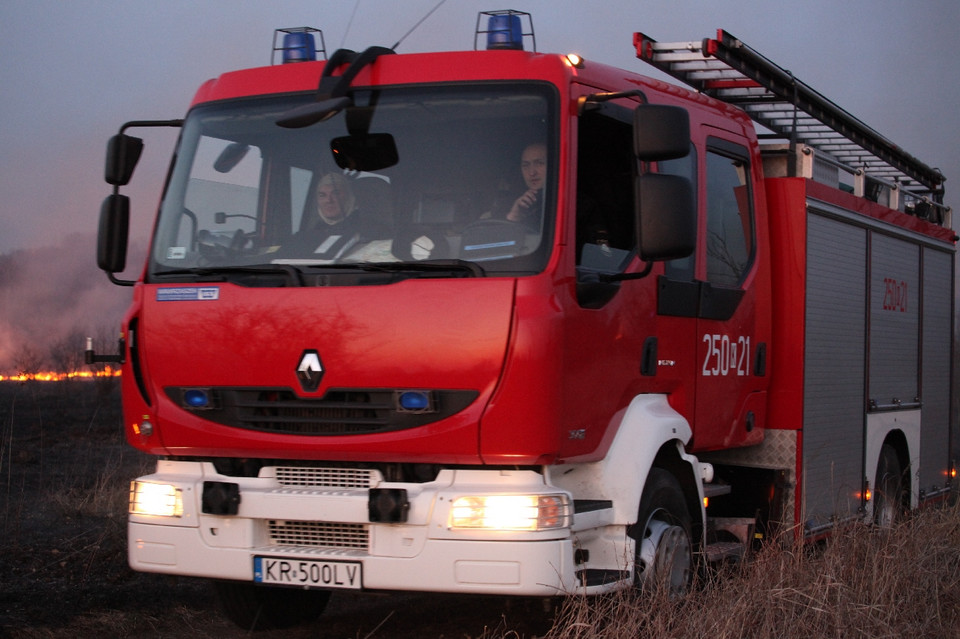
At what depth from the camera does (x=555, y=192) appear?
505cm

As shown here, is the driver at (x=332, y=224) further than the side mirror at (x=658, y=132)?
Yes

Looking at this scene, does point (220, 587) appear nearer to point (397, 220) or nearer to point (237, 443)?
point (237, 443)

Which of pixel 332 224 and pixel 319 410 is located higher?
pixel 332 224

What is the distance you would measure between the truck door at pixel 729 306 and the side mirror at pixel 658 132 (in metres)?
1.41

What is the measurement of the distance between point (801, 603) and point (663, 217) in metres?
1.84

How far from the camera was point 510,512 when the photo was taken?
15.7 feet

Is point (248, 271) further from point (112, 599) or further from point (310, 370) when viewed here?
point (112, 599)

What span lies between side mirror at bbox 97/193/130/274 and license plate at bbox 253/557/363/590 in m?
1.70

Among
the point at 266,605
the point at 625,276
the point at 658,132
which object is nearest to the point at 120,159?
the point at 266,605

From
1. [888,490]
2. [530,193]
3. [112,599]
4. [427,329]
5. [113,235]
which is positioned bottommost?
[112,599]

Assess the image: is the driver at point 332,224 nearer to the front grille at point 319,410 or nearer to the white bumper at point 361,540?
the front grille at point 319,410

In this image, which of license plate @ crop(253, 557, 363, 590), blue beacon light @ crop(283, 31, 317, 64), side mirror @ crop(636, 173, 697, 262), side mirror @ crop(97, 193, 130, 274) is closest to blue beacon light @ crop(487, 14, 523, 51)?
blue beacon light @ crop(283, 31, 317, 64)

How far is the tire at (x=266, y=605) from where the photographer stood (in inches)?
242

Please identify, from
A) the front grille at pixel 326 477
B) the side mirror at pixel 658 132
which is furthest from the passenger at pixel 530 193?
the front grille at pixel 326 477
